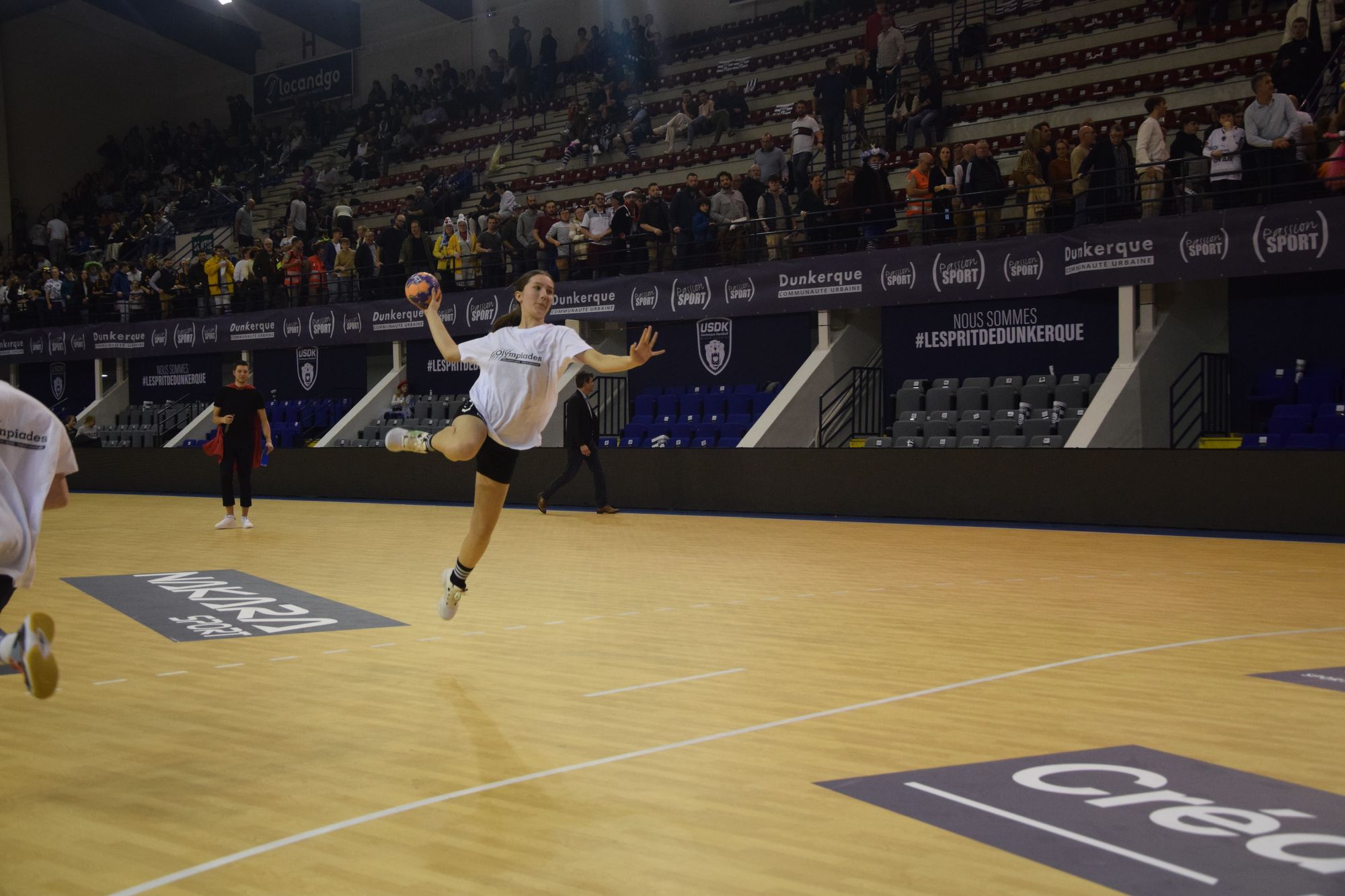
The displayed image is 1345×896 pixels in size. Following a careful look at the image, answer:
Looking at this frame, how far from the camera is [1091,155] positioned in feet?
53.5

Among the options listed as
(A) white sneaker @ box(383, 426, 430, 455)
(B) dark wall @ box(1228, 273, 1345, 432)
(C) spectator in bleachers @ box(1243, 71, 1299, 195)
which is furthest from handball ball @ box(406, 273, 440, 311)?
(B) dark wall @ box(1228, 273, 1345, 432)

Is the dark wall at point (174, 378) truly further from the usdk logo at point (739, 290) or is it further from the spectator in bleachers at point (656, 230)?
the usdk logo at point (739, 290)

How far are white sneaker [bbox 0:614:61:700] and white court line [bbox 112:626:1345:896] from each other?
807 mm

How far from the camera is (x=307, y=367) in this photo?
2889cm

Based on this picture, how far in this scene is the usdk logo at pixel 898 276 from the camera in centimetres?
1786

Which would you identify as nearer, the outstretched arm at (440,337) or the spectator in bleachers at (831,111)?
the outstretched arm at (440,337)

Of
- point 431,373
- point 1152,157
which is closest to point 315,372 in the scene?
point 431,373

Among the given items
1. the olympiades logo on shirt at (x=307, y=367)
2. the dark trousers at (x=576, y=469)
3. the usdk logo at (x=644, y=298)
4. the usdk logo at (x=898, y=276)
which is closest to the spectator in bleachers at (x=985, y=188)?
the usdk logo at (x=898, y=276)

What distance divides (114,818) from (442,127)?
104ft

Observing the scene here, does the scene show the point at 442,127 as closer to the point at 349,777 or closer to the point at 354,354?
the point at 354,354

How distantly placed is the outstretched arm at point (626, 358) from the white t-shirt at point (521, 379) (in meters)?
0.08

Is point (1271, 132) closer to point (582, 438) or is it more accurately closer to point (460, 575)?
point (582, 438)

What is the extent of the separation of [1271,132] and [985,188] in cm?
381

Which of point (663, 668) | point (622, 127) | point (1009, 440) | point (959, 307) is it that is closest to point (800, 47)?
point (622, 127)
